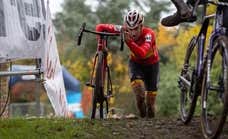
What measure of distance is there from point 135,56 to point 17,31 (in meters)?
1.68

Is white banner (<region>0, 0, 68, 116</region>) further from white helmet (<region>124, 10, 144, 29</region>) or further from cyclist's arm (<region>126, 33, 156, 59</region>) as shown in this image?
cyclist's arm (<region>126, 33, 156, 59</region>)

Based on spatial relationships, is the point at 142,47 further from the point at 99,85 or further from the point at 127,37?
the point at 99,85

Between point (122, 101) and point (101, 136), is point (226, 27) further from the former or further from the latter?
point (122, 101)

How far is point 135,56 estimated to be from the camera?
9.07 metres

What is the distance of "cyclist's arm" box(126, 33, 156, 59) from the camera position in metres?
8.49

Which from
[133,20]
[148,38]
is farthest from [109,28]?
[148,38]

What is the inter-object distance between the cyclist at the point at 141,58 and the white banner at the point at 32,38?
2.80ft

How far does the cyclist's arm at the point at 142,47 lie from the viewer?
27.9 feet

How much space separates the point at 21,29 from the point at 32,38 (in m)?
0.28

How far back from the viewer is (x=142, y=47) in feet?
28.5

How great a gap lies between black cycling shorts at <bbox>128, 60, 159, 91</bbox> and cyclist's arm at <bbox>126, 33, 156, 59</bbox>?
324 millimetres

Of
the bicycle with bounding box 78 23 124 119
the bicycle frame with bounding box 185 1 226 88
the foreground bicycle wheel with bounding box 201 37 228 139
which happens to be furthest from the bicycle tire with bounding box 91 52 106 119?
the foreground bicycle wheel with bounding box 201 37 228 139

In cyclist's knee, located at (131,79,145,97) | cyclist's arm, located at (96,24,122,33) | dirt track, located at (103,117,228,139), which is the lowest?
dirt track, located at (103,117,228,139)

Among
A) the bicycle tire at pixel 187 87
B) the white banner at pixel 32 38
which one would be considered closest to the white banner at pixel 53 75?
the white banner at pixel 32 38
